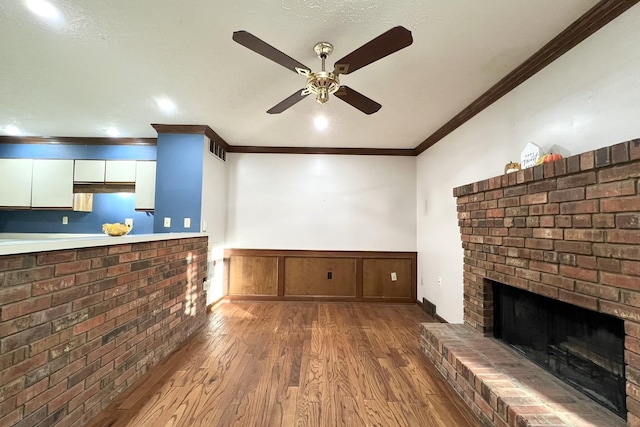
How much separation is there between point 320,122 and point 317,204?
1.42 metres

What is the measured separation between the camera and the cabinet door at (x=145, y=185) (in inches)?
147

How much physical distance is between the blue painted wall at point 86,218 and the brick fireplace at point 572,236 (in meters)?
4.18

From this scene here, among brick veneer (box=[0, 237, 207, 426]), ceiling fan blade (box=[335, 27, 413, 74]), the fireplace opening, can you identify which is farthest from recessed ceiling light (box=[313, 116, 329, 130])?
the fireplace opening

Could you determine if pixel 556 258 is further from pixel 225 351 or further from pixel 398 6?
pixel 225 351

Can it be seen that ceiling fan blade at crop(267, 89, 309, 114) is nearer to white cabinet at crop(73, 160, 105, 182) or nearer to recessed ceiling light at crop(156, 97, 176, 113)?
recessed ceiling light at crop(156, 97, 176, 113)

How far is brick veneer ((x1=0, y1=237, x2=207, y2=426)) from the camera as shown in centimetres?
121

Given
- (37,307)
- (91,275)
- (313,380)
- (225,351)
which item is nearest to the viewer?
(37,307)

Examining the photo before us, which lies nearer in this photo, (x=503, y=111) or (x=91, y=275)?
(x=91, y=275)

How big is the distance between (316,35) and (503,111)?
1.70 m

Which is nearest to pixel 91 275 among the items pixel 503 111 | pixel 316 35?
pixel 316 35

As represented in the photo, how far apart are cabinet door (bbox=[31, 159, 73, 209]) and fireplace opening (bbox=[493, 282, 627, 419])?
542 cm

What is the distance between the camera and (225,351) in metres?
2.51

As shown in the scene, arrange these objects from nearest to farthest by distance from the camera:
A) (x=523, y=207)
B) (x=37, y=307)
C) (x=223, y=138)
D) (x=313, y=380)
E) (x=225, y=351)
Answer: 1. (x=37, y=307)
2. (x=523, y=207)
3. (x=313, y=380)
4. (x=225, y=351)
5. (x=223, y=138)

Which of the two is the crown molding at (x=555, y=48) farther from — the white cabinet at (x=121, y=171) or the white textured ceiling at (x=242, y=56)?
the white cabinet at (x=121, y=171)
